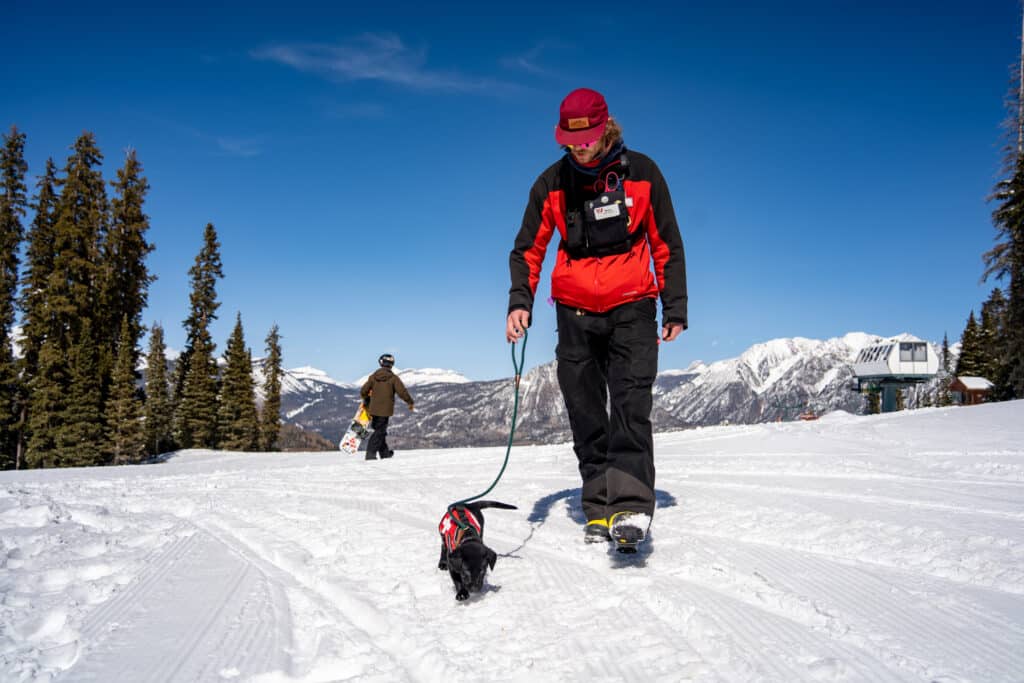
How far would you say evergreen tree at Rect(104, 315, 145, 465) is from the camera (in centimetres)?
3388

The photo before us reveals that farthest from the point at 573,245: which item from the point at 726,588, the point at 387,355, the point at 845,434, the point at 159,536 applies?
the point at 387,355

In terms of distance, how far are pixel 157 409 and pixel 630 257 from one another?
51884 millimetres

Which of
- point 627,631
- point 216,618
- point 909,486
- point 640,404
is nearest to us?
point 627,631

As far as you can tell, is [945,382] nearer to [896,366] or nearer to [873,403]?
[873,403]

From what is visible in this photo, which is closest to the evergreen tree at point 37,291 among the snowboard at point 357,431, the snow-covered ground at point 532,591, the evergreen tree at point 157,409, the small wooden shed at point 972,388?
the evergreen tree at point 157,409

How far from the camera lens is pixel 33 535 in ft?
11.4

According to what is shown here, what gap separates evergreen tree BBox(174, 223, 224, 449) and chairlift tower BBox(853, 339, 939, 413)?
49871mm

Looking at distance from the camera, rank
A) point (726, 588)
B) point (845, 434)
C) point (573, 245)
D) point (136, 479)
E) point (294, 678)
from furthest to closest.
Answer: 1. point (845, 434)
2. point (136, 479)
3. point (573, 245)
4. point (726, 588)
5. point (294, 678)

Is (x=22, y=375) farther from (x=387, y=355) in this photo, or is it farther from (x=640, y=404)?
(x=640, y=404)

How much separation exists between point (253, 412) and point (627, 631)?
4903 cm

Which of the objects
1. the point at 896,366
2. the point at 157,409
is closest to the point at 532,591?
the point at 157,409

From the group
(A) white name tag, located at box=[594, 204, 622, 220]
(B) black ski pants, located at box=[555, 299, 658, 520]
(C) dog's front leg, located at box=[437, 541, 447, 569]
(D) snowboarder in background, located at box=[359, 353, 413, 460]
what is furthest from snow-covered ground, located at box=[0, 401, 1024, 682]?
(D) snowboarder in background, located at box=[359, 353, 413, 460]

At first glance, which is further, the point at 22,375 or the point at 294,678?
the point at 22,375

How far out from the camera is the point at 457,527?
2.85 meters
